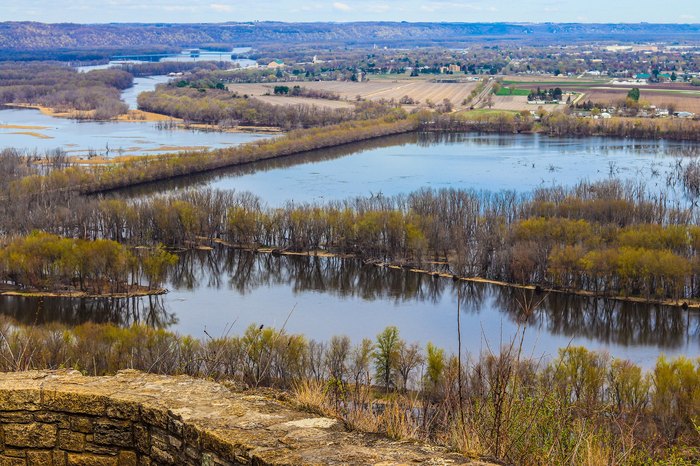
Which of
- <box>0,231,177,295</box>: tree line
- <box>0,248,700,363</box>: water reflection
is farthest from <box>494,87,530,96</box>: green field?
<box>0,231,177,295</box>: tree line

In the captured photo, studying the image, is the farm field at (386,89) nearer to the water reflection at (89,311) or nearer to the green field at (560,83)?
the green field at (560,83)

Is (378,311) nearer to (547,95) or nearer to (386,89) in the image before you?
(547,95)

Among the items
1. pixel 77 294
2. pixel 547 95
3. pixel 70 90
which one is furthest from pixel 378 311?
pixel 70 90

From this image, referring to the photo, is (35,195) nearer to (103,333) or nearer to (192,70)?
(103,333)

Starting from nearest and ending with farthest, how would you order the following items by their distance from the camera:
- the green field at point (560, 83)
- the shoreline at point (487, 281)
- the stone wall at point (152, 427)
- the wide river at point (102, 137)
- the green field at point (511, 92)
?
the stone wall at point (152, 427) → the shoreline at point (487, 281) → the wide river at point (102, 137) → the green field at point (511, 92) → the green field at point (560, 83)

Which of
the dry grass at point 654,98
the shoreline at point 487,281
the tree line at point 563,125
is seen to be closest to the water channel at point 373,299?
the shoreline at point 487,281

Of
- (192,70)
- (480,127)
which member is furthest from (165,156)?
(192,70)
